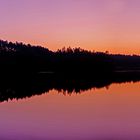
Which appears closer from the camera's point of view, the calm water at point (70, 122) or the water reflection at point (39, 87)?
the calm water at point (70, 122)

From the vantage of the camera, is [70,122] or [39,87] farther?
[39,87]

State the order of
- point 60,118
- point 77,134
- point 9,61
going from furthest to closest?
point 9,61
point 60,118
point 77,134

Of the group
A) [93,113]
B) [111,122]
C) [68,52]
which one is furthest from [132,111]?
[68,52]

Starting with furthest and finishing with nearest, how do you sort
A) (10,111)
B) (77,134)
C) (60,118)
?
(10,111)
(60,118)
(77,134)

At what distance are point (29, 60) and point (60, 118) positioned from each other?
54351 mm

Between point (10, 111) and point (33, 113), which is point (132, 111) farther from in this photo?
point (10, 111)

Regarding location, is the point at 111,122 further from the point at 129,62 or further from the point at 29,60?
the point at 129,62

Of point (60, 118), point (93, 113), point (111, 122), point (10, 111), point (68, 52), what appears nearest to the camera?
point (111, 122)

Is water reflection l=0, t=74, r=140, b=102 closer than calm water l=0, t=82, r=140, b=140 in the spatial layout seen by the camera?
No

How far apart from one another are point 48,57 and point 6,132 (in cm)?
6678

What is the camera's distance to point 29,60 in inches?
2623

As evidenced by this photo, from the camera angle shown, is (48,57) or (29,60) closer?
(29,60)

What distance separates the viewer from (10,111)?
48.3ft

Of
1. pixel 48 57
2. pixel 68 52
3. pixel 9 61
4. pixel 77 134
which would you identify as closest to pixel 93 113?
pixel 77 134
